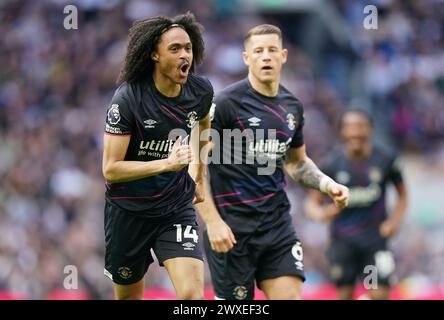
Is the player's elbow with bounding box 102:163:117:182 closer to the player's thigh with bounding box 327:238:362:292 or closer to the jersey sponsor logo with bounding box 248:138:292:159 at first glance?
the jersey sponsor logo with bounding box 248:138:292:159

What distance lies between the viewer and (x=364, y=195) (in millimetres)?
11727

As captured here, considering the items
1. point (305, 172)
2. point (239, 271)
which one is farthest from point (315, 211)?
point (239, 271)

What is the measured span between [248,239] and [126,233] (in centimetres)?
114

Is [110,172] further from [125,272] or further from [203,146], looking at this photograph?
[203,146]

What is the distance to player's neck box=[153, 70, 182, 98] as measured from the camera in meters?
7.95

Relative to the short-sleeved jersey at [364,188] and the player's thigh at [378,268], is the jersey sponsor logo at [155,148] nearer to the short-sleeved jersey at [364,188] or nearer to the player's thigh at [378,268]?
the player's thigh at [378,268]

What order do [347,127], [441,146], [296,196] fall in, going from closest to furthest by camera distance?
[347,127] → [296,196] → [441,146]

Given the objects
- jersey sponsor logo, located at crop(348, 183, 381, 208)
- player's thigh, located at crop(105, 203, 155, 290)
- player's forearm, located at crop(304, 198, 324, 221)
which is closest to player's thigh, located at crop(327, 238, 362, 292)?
jersey sponsor logo, located at crop(348, 183, 381, 208)

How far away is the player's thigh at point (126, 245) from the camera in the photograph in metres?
8.11

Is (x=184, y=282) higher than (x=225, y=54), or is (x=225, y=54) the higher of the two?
(x=225, y=54)

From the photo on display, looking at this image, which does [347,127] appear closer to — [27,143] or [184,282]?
[184,282]

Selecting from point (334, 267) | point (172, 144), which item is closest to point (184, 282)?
point (172, 144)

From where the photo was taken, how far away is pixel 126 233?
26.7 feet
